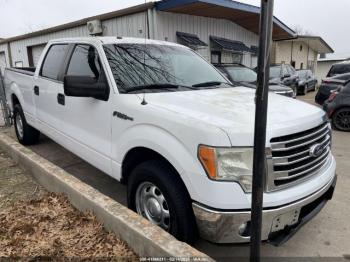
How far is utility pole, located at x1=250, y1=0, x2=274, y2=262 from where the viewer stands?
1792 millimetres

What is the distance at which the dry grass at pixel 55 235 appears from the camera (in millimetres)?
2668

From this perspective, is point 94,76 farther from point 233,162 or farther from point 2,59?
point 2,59

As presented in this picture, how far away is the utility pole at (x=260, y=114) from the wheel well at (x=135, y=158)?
999mm

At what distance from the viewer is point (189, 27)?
514 inches

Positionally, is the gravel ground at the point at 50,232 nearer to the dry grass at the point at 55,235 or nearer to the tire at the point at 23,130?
the dry grass at the point at 55,235

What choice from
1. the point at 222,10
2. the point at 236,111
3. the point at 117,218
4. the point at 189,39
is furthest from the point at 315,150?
the point at 222,10

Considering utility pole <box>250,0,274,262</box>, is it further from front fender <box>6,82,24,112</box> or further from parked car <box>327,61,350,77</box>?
parked car <box>327,61,350,77</box>

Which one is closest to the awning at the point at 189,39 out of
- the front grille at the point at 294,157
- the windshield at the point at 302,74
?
the windshield at the point at 302,74

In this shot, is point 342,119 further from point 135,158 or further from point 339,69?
point 339,69

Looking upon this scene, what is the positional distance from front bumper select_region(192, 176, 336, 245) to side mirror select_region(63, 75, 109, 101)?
1.53 metres

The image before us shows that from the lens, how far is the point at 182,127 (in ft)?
8.39

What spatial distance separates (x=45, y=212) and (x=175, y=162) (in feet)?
5.23

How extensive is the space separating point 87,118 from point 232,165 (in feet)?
6.48

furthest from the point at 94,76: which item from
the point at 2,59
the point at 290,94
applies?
the point at 2,59
